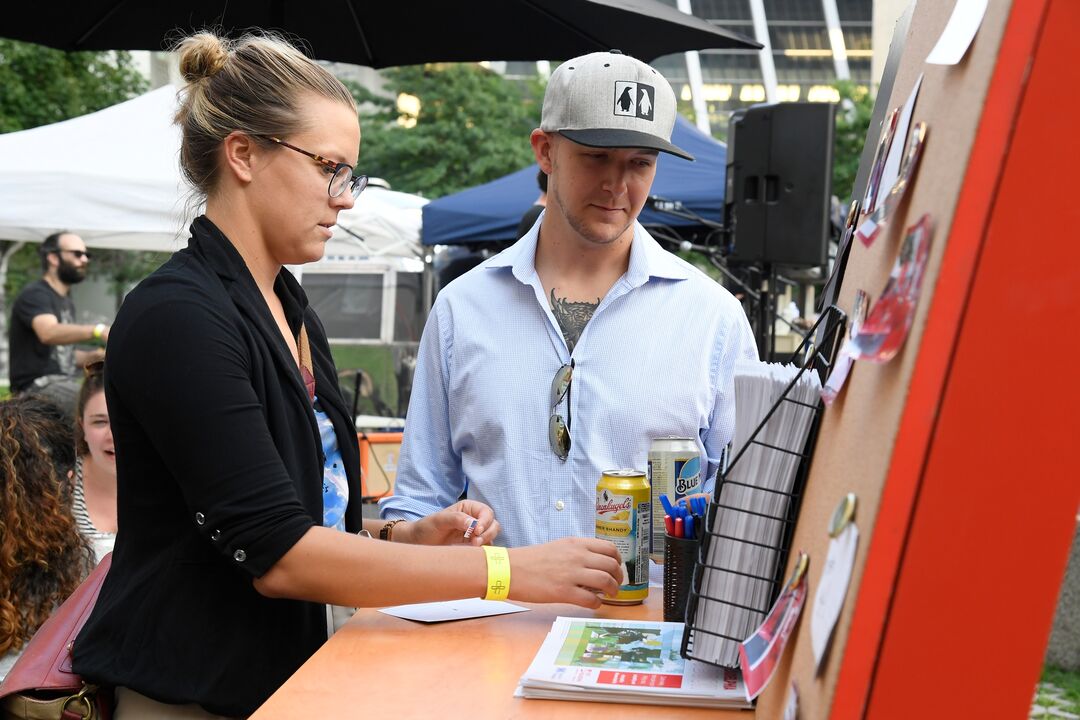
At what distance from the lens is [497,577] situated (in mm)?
1660

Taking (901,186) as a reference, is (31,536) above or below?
below

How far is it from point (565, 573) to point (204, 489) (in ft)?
1.83

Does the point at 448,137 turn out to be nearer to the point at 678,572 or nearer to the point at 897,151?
the point at 678,572

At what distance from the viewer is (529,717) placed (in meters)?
1.33

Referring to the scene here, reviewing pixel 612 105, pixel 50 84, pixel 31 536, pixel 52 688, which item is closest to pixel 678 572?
pixel 52 688

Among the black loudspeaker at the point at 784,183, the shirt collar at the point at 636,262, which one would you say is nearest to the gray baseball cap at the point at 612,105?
the shirt collar at the point at 636,262

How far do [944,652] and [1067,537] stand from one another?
4.3 inches

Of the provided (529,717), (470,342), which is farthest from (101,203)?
(529,717)

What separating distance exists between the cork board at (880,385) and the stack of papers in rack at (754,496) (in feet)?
0.19

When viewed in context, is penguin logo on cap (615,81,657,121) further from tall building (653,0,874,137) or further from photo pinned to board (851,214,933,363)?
tall building (653,0,874,137)

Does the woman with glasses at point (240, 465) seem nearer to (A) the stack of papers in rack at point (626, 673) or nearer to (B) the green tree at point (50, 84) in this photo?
(A) the stack of papers in rack at point (626, 673)

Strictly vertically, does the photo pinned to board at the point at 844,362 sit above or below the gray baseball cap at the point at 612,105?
below

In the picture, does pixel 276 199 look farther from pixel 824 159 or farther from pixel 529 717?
pixel 824 159

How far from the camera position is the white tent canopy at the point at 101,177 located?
22.2 feet
